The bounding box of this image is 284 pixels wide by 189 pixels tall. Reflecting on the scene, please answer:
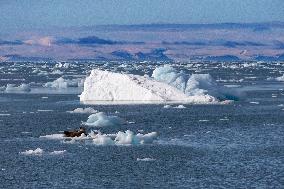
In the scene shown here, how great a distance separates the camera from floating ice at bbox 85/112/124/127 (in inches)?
1283

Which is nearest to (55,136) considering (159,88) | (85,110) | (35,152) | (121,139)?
(121,139)

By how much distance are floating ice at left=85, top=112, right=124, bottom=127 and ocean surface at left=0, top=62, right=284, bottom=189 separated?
0.43 meters

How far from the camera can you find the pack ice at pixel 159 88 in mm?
44375

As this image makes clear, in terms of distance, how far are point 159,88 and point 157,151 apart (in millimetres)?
19204

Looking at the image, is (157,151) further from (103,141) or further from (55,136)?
(55,136)

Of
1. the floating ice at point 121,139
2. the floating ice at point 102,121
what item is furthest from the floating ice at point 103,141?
the floating ice at point 102,121

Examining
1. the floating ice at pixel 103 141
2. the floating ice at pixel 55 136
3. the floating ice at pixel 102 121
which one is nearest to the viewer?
the floating ice at pixel 103 141

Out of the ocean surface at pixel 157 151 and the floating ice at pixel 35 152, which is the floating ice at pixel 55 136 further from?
the floating ice at pixel 35 152

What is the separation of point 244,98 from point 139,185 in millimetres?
28877

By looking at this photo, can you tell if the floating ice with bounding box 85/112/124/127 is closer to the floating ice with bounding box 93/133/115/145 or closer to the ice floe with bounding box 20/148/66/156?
the floating ice with bounding box 93/133/115/145

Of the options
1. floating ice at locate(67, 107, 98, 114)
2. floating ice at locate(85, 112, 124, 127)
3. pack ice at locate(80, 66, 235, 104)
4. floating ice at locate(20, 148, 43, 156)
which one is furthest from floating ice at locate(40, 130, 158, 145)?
pack ice at locate(80, 66, 235, 104)

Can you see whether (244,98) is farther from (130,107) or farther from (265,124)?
(265,124)

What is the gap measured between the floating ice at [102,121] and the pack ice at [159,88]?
10.8 meters

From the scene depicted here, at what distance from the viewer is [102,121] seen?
32594mm
